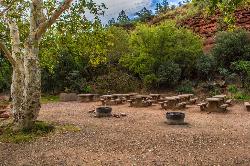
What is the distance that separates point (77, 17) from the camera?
11.9 metres

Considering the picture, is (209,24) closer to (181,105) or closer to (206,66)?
(206,66)

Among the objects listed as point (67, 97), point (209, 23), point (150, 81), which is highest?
point (209, 23)

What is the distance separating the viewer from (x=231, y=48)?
25891 mm

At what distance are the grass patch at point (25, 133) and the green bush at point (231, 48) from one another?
634 inches

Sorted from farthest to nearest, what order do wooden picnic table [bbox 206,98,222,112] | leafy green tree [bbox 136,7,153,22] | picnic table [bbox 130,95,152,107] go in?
leafy green tree [bbox 136,7,153,22]
picnic table [bbox 130,95,152,107]
wooden picnic table [bbox 206,98,222,112]

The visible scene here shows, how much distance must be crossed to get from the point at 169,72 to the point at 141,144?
14.5m

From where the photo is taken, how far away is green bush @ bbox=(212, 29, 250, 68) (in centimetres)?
2569

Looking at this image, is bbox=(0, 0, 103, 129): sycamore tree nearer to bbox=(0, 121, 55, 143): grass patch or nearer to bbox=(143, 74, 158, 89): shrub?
bbox=(0, 121, 55, 143): grass patch

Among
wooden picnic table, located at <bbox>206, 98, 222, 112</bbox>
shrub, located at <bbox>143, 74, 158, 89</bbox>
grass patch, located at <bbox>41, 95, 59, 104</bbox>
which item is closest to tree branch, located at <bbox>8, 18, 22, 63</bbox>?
wooden picnic table, located at <bbox>206, 98, 222, 112</bbox>

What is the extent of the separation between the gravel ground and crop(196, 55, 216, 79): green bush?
1007 cm

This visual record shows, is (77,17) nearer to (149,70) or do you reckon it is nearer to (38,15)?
(38,15)

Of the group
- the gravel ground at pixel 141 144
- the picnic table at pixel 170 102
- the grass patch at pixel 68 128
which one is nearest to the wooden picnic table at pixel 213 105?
the gravel ground at pixel 141 144

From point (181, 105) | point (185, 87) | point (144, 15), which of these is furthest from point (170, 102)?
point (144, 15)

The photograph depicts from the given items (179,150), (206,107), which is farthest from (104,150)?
(206,107)
